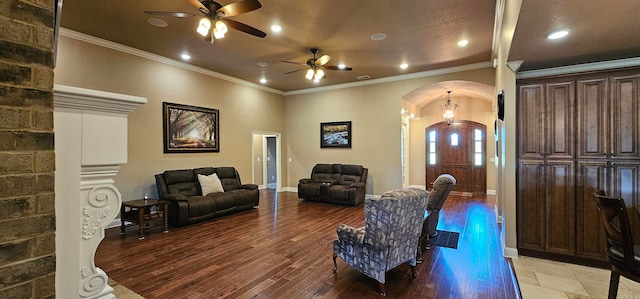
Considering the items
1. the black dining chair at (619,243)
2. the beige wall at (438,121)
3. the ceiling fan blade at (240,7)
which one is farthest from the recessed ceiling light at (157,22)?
the beige wall at (438,121)

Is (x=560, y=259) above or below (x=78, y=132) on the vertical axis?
below

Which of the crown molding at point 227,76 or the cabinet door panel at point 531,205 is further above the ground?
the crown molding at point 227,76

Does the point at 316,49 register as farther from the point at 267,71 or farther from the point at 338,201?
the point at 338,201

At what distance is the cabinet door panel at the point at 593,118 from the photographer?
3.15 m

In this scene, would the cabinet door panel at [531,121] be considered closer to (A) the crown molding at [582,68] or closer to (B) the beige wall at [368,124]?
(A) the crown molding at [582,68]

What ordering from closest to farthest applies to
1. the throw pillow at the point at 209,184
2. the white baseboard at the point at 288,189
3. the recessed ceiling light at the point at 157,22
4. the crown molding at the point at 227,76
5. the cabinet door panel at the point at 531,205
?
the cabinet door panel at the point at 531,205 → the recessed ceiling light at the point at 157,22 → the crown molding at the point at 227,76 → the throw pillow at the point at 209,184 → the white baseboard at the point at 288,189

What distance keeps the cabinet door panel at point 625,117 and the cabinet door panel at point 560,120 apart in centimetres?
35

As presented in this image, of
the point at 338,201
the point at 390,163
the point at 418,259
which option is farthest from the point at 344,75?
the point at 418,259

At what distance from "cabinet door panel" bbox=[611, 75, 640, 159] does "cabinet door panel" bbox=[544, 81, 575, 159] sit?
0.35 m

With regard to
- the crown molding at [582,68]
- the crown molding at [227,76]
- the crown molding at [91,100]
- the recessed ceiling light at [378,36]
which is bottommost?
the crown molding at [91,100]

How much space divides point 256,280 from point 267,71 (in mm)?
4952

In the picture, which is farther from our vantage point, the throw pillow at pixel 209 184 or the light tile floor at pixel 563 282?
the throw pillow at pixel 209 184

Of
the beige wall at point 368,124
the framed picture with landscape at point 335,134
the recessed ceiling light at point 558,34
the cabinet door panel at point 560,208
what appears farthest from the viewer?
the framed picture with landscape at point 335,134

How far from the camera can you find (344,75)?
22.8 feet
